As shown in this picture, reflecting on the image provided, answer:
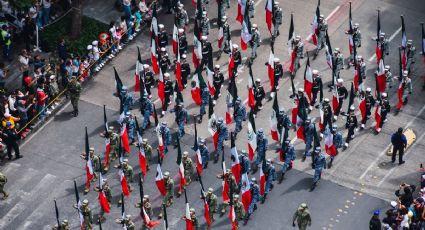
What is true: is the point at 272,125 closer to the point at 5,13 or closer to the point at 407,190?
the point at 407,190

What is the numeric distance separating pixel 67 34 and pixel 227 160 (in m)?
14.5

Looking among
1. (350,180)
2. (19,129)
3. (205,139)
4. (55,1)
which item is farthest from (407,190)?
(55,1)

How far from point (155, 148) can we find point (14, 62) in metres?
11.4

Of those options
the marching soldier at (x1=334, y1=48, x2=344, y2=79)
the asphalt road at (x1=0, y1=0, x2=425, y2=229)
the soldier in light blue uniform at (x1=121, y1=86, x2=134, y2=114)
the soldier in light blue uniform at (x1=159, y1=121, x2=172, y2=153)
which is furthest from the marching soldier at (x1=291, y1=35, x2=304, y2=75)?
the soldier in light blue uniform at (x1=159, y1=121, x2=172, y2=153)

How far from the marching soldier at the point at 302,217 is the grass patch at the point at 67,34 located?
61.0 ft

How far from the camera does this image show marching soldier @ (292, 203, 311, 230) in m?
62.6

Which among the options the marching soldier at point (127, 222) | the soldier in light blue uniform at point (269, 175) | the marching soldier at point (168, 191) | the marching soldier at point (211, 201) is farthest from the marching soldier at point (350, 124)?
the marching soldier at point (127, 222)

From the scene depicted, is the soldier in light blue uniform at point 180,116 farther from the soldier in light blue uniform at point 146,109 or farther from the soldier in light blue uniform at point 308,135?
the soldier in light blue uniform at point 308,135

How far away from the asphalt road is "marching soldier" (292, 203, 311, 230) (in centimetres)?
135

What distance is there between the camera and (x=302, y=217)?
6269 cm

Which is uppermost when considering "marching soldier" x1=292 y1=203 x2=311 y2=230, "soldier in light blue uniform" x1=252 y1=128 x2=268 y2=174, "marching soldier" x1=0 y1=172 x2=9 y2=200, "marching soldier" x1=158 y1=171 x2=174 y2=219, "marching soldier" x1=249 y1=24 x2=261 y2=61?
"marching soldier" x1=249 y1=24 x2=261 y2=61

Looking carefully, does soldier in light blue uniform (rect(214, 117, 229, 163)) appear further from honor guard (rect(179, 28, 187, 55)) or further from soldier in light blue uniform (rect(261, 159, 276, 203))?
honor guard (rect(179, 28, 187, 55))

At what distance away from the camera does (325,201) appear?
65.9 metres

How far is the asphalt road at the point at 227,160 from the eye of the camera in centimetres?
6519
